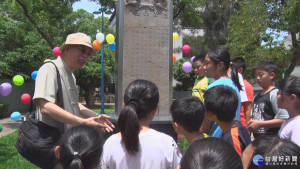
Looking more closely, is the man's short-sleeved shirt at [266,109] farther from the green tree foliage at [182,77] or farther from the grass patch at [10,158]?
the green tree foliage at [182,77]

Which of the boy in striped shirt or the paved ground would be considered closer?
the boy in striped shirt

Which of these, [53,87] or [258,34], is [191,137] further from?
[258,34]

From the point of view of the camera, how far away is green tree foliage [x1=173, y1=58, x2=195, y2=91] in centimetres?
2850

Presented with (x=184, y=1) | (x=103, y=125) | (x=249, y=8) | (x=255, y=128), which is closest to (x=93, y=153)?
(x=103, y=125)

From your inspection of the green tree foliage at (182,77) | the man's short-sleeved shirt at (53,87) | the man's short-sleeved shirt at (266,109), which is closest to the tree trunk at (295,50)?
the man's short-sleeved shirt at (266,109)

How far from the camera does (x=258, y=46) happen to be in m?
11.2

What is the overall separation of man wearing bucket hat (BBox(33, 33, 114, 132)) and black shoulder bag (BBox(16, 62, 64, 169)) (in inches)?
1.6

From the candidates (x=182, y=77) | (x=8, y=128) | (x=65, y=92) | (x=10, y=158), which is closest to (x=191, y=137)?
(x=65, y=92)

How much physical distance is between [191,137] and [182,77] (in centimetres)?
2720

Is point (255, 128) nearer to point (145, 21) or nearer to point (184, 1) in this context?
point (145, 21)

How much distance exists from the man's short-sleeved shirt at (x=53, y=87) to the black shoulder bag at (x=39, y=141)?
0.04 meters

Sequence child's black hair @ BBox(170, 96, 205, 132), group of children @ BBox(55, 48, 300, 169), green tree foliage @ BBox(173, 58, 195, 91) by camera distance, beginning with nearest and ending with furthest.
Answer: group of children @ BBox(55, 48, 300, 169) < child's black hair @ BBox(170, 96, 205, 132) < green tree foliage @ BBox(173, 58, 195, 91)

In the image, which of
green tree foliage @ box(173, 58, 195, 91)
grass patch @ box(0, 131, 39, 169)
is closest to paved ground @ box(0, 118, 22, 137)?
grass patch @ box(0, 131, 39, 169)

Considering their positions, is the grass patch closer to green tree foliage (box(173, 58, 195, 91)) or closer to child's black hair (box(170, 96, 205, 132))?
child's black hair (box(170, 96, 205, 132))
